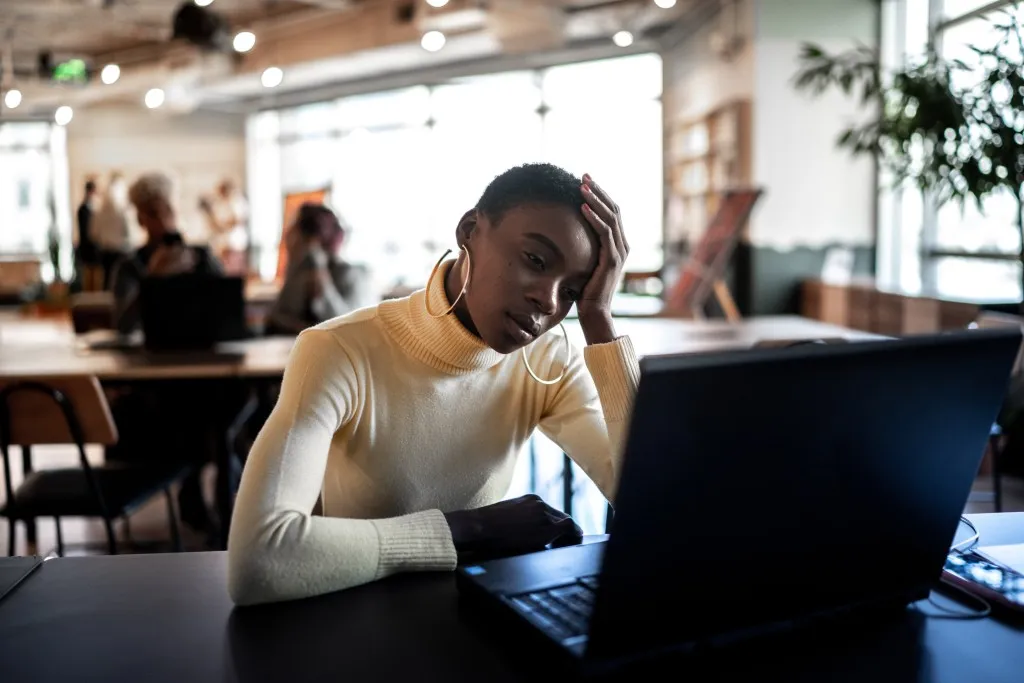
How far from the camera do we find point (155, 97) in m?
12.7

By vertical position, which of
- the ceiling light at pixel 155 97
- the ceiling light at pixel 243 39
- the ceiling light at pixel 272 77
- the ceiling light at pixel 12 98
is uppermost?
the ceiling light at pixel 12 98

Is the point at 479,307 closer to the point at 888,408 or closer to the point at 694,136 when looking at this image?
the point at 888,408

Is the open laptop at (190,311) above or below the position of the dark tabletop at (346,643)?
above

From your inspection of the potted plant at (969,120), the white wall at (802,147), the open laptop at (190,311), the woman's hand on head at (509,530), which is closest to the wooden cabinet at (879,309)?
the white wall at (802,147)

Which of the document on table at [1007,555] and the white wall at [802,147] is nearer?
the document on table at [1007,555]

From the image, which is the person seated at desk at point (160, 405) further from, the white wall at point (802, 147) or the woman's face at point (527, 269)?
the white wall at point (802, 147)

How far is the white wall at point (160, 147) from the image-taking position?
14.5 m

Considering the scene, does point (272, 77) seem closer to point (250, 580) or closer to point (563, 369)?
point (563, 369)

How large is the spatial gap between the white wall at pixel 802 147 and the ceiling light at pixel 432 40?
3279mm

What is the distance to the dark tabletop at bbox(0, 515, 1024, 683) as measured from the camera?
0.81 meters

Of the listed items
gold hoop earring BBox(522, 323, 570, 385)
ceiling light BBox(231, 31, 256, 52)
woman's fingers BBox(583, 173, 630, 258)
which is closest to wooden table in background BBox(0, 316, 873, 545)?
gold hoop earring BBox(522, 323, 570, 385)

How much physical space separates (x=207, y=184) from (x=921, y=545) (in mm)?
14858

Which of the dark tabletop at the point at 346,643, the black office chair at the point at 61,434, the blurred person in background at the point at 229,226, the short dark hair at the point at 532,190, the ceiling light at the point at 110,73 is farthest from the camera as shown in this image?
the blurred person in background at the point at 229,226

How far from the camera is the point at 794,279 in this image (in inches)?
291
